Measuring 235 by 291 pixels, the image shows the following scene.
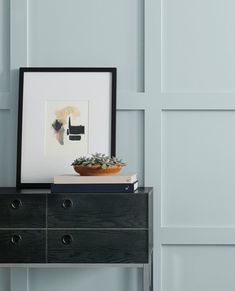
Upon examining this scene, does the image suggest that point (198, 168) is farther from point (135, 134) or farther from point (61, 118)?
point (61, 118)

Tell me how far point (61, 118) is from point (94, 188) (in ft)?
1.50

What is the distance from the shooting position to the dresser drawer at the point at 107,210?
7.32 feet

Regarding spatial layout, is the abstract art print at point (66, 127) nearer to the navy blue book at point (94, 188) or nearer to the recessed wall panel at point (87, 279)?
the navy blue book at point (94, 188)

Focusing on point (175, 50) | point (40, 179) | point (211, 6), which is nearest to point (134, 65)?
point (175, 50)

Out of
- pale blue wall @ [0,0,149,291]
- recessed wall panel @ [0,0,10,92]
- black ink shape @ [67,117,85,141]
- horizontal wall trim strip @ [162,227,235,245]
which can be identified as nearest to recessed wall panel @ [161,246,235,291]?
horizontal wall trim strip @ [162,227,235,245]

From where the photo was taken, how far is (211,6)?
8.59 feet

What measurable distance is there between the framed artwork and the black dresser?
32 centimetres

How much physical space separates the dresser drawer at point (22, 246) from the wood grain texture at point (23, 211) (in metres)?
0.03

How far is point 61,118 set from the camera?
2.58 m

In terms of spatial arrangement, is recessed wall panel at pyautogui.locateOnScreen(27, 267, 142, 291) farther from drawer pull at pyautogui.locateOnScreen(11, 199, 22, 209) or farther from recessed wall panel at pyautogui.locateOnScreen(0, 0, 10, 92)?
recessed wall panel at pyautogui.locateOnScreen(0, 0, 10, 92)

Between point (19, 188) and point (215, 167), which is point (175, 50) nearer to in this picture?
point (215, 167)

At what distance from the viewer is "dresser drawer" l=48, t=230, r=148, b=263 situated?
223 cm

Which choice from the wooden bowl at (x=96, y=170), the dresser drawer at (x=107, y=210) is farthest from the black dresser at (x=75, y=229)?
the wooden bowl at (x=96, y=170)

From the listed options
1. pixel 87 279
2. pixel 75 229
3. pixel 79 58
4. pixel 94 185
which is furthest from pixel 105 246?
pixel 79 58
